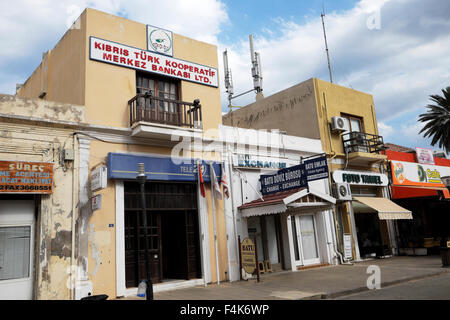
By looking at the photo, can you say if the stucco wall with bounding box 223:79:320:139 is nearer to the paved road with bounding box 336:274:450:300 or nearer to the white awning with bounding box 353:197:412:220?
the white awning with bounding box 353:197:412:220

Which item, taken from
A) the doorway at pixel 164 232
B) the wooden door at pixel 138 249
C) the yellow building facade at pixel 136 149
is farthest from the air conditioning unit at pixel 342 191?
the wooden door at pixel 138 249

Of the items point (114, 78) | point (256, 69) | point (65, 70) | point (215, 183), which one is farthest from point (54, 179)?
point (256, 69)

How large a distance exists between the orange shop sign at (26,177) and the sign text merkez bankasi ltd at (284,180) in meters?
7.72

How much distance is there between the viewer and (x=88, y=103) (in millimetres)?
11023

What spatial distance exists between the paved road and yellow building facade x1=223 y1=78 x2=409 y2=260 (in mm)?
5704

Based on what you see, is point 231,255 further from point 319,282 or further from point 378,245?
point 378,245

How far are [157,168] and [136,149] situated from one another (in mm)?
892

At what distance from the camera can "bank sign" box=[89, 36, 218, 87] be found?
1147 centimetres

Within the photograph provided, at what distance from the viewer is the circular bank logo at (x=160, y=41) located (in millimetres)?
Answer: 12734

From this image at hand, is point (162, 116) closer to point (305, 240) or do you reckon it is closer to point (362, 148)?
point (305, 240)

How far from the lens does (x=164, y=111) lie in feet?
40.7

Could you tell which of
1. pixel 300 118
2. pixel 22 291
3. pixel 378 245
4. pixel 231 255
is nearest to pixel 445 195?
pixel 378 245

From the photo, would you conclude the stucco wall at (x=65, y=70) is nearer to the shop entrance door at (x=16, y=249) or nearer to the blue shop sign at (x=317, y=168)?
the shop entrance door at (x=16, y=249)

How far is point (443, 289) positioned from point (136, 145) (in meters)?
9.51
